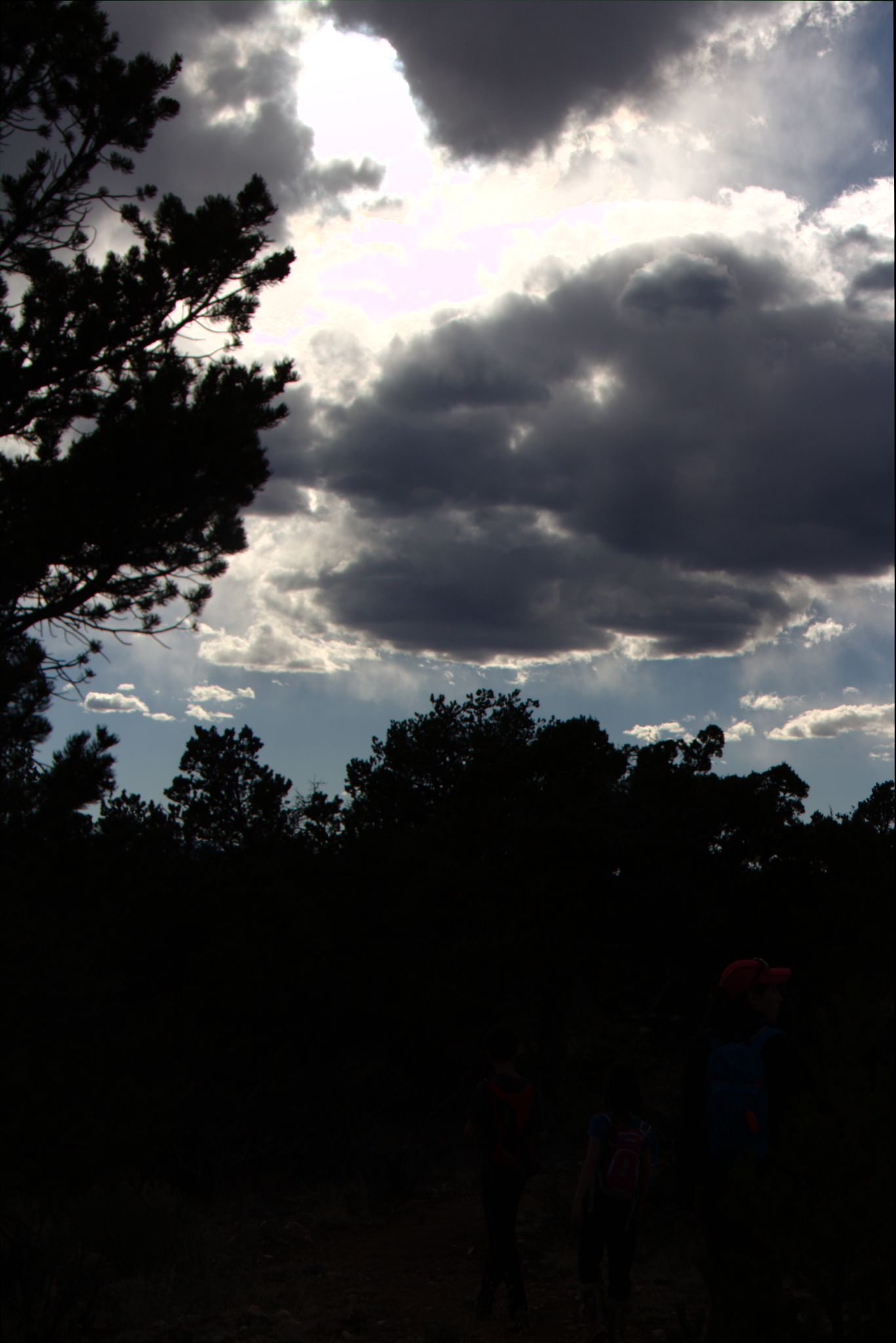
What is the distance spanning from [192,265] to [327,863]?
8411 millimetres

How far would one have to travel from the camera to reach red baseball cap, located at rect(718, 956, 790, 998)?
4.52m

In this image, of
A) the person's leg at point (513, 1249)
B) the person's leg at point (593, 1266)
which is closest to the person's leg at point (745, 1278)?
the person's leg at point (593, 1266)

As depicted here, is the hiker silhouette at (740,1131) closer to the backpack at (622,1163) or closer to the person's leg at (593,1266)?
the backpack at (622,1163)

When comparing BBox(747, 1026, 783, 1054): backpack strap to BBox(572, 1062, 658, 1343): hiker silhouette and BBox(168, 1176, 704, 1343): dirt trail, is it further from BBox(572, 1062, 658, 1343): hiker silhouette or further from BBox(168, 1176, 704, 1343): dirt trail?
BBox(168, 1176, 704, 1343): dirt trail

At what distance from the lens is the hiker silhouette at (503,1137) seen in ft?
19.9

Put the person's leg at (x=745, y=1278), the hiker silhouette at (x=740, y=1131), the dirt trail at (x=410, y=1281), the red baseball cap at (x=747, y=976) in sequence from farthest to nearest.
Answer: the dirt trail at (x=410, y=1281) < the red baseball cap at (x=747, y=976) < the hiker silhouette at (x=740, y=1131) < the person's leg at (x=745, y=1278)

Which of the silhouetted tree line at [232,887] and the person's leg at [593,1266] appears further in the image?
the silhouetted tree line at [232,887]

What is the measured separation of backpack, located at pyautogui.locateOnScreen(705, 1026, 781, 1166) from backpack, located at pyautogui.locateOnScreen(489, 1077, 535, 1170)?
1793 millimetres

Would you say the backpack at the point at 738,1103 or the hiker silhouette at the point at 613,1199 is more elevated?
the backpack at the point at 738,1103

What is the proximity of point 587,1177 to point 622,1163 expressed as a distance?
179mm

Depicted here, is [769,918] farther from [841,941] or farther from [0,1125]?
[0,1125]

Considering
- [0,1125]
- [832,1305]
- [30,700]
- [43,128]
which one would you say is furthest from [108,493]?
[832,1305]

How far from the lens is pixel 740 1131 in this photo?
4.40 metres

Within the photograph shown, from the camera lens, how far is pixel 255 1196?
11.7 meters
